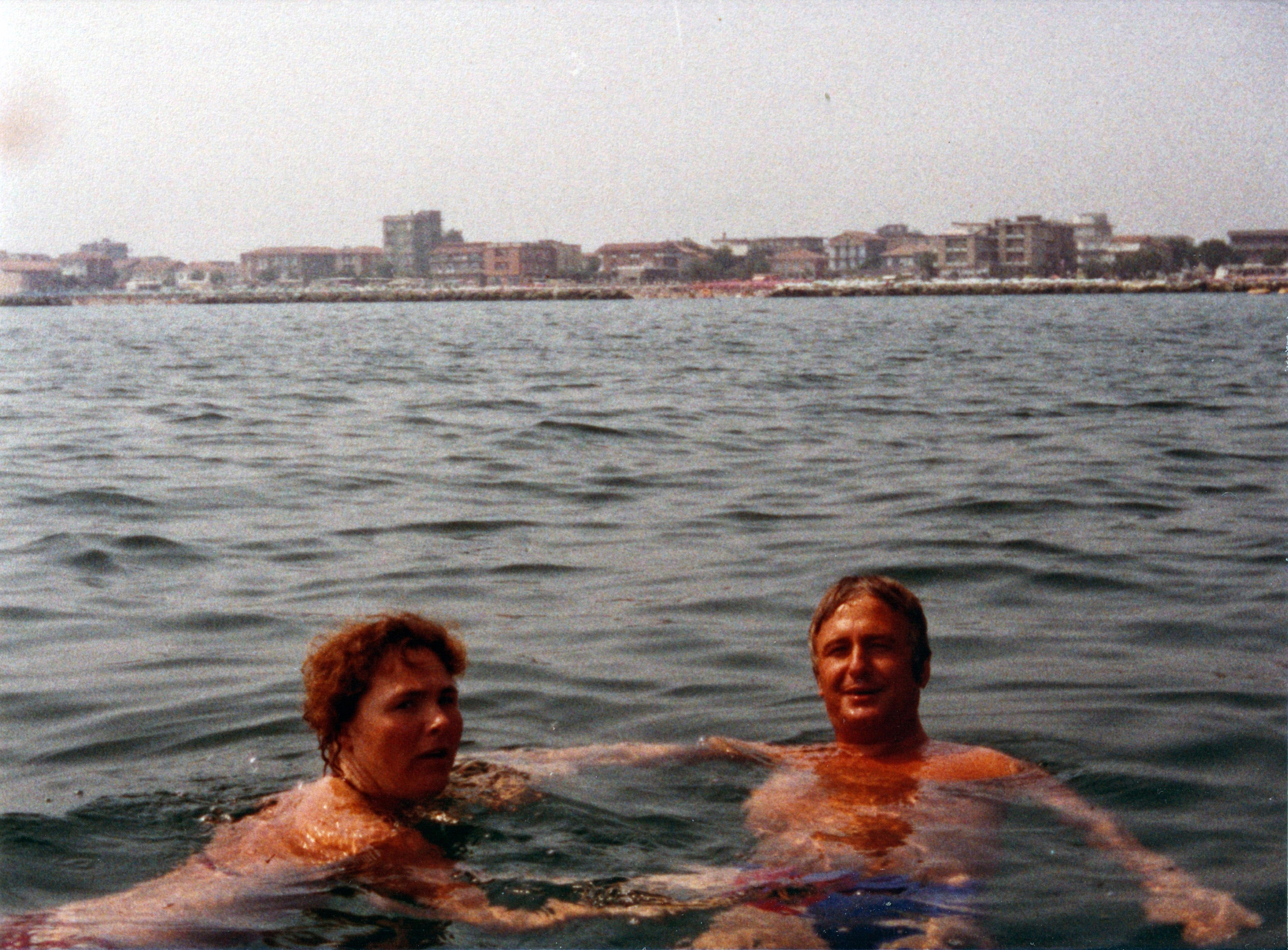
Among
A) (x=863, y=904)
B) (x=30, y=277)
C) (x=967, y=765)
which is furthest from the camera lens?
(x=30, y=277)

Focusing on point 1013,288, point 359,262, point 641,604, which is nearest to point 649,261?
point 359,262

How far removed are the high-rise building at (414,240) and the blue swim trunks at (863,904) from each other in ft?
557

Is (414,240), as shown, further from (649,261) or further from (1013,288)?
(1013,288)

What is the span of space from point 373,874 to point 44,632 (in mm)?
4225

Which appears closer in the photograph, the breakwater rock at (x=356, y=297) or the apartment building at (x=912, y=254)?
the breakwater rock at (x=356, y=297)

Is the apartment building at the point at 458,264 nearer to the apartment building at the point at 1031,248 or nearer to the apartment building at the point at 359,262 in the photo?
the apartment building at the point at 359,262

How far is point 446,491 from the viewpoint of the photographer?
12758 millimetres

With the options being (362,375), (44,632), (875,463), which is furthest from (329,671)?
(362,375)

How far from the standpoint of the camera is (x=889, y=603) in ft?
17.9

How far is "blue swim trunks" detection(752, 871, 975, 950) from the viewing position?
A: 4090 mm

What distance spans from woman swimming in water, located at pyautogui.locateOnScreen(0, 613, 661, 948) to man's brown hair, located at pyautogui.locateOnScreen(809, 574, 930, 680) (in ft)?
4.78

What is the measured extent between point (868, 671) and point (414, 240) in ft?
565

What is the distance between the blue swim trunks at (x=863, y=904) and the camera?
161 inches

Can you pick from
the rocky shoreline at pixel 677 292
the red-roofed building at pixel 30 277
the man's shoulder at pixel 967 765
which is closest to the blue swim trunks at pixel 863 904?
the man's shoulder at pixel 967 765
